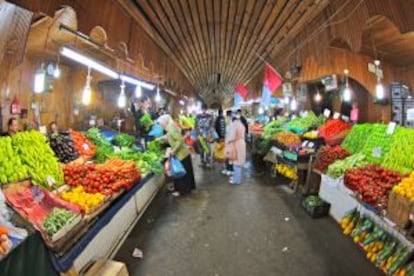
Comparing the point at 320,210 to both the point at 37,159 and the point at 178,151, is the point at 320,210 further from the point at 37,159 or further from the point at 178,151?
the point at 37,159

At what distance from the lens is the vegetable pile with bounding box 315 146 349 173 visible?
224 inches

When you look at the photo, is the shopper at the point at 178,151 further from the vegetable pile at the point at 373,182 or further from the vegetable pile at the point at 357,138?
the vegetable pile at the point at 373,182

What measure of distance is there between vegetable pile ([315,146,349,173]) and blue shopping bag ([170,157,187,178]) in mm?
2669

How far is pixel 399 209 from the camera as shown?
3.13 meters

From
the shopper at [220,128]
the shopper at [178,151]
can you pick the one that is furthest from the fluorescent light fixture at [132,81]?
the shopper at [220,128]

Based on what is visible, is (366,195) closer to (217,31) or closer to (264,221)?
(264,221)

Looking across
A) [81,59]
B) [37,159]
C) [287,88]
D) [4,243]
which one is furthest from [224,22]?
[4,243]

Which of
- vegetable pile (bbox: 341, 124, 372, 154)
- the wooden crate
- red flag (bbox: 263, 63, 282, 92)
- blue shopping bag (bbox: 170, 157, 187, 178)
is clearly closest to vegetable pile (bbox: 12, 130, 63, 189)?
blue shopping bag (bbox: 170, 157, 187, 178)

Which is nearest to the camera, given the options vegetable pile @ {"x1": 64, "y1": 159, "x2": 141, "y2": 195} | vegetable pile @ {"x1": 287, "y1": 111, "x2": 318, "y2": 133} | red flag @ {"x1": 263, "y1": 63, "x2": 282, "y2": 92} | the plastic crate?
vegetable pile @ {"x1": 64, "y1": 159, "x2": 141, "y2": 195}

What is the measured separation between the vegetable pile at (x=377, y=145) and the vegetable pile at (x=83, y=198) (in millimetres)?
3992

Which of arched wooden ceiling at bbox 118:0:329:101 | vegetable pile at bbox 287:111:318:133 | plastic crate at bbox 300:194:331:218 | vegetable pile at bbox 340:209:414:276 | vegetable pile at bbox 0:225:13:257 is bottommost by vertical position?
plastic crate at bbox 300:194:331:218

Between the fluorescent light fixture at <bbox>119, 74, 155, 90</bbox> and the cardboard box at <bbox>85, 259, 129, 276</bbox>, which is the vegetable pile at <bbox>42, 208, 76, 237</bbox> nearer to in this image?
the cardboard box at <bbox>85, 259, 129, 276</bbox>

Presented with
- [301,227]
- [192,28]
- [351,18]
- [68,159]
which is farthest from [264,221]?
[192,28]

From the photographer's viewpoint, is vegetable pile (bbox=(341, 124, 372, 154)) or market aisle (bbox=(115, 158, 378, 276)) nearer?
market aisle (bbox=(115, 158, 378, 276))
